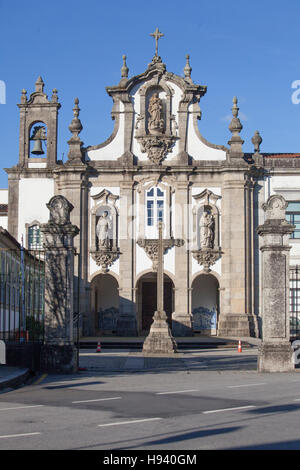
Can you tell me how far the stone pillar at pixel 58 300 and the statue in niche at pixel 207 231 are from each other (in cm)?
2048

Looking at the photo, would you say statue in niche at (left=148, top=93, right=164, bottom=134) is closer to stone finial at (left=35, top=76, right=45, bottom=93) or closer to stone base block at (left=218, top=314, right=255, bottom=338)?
stone finial at (left=35, top=76, right=45, bottom=93)

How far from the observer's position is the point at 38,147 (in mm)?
41875

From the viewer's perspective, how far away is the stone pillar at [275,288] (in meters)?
19.8

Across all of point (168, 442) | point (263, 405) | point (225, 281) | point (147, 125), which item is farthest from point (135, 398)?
point (147, 125)

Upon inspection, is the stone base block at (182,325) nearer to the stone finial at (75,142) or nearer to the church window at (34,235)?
the church window at (34,235)

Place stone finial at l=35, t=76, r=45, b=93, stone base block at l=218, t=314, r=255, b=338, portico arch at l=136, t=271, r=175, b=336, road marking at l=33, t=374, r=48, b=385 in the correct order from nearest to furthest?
road marking at l=33, t=374, r=48, b=385 < stone base block at l=218, t=314, r=255, b=338 < portico arch at l=136, t=271, r=175, b=336 < stone finial at l=35, t=76, r=45, b=93

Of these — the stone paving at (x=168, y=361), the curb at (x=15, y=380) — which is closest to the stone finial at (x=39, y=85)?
the stone paving at (x=168, y=361)

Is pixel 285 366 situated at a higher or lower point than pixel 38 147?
lower

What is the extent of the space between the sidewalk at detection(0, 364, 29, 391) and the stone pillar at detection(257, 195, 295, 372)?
245 inches

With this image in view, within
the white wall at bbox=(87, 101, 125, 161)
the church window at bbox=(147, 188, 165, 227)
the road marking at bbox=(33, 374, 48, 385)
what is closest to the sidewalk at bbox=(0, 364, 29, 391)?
the road marking at bbox=(33, 374, 48, 385)

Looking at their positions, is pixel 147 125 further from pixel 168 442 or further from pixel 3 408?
pixel 168 442

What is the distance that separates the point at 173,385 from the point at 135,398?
2.63 metres

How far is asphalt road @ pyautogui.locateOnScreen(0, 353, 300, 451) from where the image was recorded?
9031mm

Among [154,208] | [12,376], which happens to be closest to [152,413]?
[12,376]
